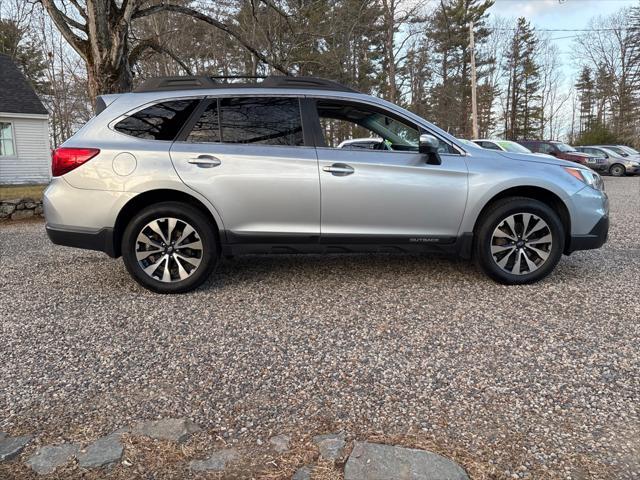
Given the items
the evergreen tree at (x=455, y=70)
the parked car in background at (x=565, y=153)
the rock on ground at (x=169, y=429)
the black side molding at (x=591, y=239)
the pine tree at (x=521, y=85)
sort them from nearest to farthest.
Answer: the rock on ground at (x=169, y=429)
the black side molding at (x=591, y=239)
the parked car in background at (x=565, y=153)
the evergreen tree at (x=455, y=70)
the pine tree at (x=521, y=85)

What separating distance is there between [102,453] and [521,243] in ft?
12.2

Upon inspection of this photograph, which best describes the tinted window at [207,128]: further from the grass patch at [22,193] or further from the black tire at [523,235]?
the grass patch at [22,193]

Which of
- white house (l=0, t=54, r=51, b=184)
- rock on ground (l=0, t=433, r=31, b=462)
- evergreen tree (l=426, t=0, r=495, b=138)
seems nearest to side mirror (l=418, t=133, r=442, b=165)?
rock on ground (l=0, t=433, r=31, b=462)

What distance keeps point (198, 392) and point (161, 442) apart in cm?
44

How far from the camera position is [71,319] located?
368 centimetres

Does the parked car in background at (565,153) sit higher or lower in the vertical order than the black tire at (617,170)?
higher

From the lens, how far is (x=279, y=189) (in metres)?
4.08

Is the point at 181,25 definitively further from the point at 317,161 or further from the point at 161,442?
the point at 161,442

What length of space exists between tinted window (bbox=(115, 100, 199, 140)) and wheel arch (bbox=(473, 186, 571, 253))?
280 cm

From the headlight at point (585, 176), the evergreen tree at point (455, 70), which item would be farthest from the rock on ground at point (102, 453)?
the evergreen tree at point (455, 70)

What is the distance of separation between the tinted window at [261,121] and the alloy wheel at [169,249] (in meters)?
0.90

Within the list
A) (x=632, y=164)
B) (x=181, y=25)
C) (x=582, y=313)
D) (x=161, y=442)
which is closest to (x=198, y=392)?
(x=161, y=442)

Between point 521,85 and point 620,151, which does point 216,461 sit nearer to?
point 620,151

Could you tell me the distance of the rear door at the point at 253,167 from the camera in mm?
4055
